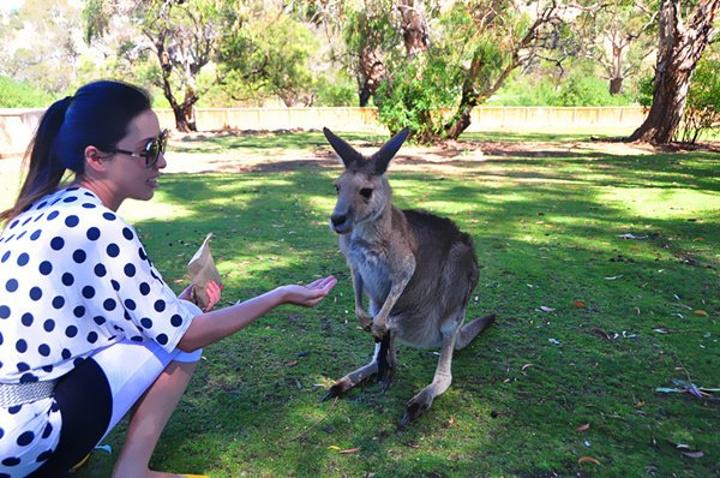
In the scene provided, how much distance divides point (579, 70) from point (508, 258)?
107 feet

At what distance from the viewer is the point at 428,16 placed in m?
12.5

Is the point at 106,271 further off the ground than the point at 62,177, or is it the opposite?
the point at 62,177

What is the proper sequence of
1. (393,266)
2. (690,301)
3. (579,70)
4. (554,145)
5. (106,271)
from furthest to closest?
(579,70)
(554,145)
(690,301)
(393,266)
(106,271)

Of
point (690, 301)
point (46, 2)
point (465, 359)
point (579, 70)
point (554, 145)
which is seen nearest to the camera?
point (465, 359)

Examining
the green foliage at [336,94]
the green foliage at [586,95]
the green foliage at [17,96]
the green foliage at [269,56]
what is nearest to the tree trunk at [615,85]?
the green foliage at [586,95]

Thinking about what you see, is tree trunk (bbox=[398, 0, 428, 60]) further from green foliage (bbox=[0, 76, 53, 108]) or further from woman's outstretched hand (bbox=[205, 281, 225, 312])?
green foliage (bbox=[0, 76, 53, 108])

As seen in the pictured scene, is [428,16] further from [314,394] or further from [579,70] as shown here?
[579,70]

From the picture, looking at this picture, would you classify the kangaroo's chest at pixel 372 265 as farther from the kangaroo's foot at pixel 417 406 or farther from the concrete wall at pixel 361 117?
the concrete wall at pixel 361 117

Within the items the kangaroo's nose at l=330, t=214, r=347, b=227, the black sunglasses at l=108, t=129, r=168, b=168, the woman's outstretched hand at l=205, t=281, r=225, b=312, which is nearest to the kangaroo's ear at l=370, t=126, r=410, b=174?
the kangaroo's nose at l=330, t=214, r=347, b=227

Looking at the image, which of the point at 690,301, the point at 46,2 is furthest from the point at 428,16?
the point at 46,2

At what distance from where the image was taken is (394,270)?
2.26 meters

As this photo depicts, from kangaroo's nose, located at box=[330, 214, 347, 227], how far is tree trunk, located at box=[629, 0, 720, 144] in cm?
1114

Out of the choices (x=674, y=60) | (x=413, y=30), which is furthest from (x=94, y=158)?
(x=674, y=60)

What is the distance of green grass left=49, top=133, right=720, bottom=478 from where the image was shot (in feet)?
6.13
